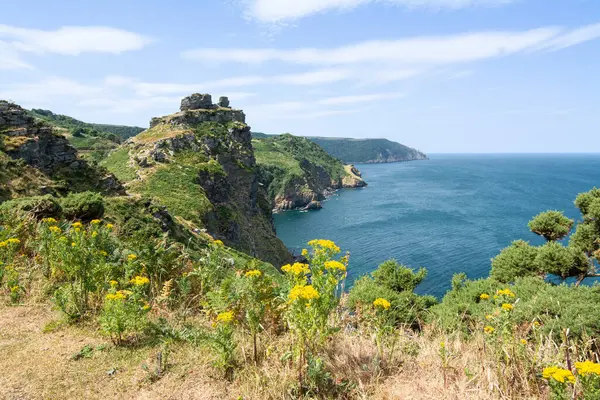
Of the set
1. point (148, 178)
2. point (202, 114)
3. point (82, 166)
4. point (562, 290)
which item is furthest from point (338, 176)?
point (562, 290)

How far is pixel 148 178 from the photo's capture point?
1865 inches

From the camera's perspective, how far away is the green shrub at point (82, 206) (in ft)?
45.5

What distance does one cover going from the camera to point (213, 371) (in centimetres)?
481

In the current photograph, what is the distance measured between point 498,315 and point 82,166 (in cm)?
3390

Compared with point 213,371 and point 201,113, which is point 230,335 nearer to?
point 213,371

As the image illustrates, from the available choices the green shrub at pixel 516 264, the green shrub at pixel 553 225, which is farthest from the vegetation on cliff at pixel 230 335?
the green shrub at pixel 553 225

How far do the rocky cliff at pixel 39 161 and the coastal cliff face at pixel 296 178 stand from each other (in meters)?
96.8

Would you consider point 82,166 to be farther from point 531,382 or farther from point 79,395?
point 531,382

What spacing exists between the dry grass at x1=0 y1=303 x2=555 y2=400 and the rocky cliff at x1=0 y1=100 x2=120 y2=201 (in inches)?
824

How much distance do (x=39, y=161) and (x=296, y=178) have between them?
361 feet

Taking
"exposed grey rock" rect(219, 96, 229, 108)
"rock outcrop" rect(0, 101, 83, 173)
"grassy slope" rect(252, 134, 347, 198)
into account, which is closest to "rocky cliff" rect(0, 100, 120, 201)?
"rock outcrop" rect(0, 101, 83, 173)

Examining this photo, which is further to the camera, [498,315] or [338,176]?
[338,176]

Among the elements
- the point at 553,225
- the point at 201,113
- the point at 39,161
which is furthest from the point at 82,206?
the point at 201,113

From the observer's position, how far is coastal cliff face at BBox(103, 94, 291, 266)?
45531 millimetres
